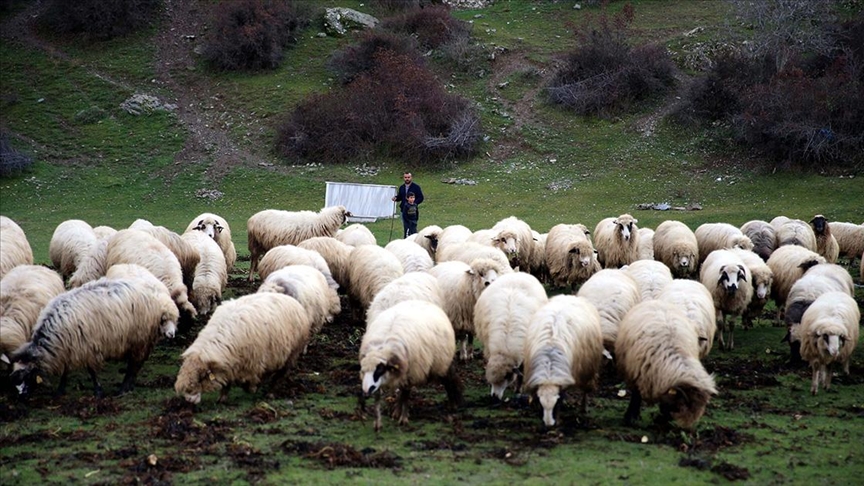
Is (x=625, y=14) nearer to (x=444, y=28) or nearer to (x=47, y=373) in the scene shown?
(x=444, y=28)

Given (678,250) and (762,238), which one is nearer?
(678,250)

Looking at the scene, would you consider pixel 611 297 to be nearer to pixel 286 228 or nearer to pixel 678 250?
pixel 678 250

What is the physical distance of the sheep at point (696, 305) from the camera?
10641mm

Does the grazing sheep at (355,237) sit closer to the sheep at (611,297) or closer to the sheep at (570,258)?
the sheep at (570,258)

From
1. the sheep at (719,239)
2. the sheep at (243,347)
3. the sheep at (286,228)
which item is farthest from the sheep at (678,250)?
the sheep at (243,347)

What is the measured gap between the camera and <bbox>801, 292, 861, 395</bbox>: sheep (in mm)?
10758

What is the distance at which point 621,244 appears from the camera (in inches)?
703

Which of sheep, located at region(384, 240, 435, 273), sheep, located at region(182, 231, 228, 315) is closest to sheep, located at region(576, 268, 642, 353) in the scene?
sheep, located at region(384, 240, 435, 273)

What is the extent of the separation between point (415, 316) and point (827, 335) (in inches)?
217

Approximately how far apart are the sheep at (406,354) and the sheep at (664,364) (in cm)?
212

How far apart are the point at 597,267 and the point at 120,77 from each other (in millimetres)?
30971

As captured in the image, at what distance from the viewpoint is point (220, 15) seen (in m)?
41.8

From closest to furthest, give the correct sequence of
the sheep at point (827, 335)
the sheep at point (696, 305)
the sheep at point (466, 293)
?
the sheep at point (696, 305), the sheep at point (827, 335), the sheep at point (466, 293)

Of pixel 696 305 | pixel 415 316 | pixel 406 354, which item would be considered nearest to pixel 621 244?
pixel 696 305
